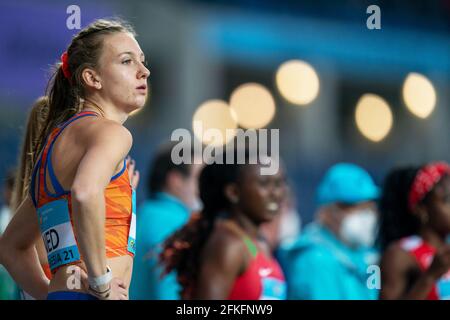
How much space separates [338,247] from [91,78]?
12.8 feet

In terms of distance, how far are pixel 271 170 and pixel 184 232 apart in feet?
2.02

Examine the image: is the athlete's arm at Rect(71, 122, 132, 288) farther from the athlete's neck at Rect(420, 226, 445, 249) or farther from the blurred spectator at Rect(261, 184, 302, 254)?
the blurred spectator at Rect(261, 184, 302, 254)

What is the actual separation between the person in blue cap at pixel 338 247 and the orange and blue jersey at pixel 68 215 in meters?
2.81

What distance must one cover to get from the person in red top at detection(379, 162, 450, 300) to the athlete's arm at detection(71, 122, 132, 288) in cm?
240

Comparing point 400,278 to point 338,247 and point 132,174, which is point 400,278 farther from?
point 132,174

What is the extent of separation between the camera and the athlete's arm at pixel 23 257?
3309 mm

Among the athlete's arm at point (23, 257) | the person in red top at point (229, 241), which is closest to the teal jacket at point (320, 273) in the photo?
the person in red top at point (229, 241)

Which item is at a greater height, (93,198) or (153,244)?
(93,198)

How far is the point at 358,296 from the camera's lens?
596 centimetres

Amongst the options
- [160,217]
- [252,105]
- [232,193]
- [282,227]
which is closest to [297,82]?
[252,105]

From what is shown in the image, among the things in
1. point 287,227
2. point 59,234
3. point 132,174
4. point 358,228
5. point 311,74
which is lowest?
point 287,227

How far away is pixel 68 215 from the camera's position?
9.73ft

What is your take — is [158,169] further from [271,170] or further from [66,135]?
[66,135]
